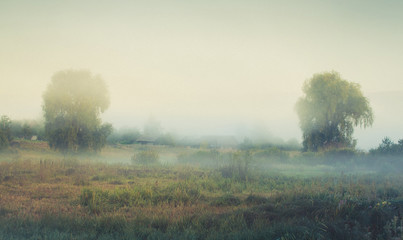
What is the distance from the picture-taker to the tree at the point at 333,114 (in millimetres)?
34875

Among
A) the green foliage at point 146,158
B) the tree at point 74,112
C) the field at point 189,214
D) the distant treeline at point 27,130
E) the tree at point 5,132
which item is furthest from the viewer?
the distant treeline at point 27,130

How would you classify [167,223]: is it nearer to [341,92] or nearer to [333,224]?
[333,224]

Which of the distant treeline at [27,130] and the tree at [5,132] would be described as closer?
the tree at [5,132]

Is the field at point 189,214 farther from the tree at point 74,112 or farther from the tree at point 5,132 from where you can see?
the tree at point 74,112

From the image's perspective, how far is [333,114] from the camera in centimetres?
3541

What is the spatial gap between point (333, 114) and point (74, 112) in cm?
3248

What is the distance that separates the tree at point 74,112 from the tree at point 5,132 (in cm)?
474

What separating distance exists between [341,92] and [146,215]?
34683 mm

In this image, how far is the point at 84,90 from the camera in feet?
119

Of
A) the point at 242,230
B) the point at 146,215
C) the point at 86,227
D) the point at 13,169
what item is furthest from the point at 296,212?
the point at 13,169

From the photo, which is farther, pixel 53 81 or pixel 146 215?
pixel 53 81

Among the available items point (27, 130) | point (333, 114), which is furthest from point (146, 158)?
point (27, 130)

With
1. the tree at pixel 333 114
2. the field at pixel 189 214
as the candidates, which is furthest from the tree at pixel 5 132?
the tree at pixel 333 114

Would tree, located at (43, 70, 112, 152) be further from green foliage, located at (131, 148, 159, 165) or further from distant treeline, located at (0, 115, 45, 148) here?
green foliage, located at (131, 148, 159, 165)
